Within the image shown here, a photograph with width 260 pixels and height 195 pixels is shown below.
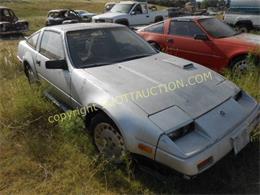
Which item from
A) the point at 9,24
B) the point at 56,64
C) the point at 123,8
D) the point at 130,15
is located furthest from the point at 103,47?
the point at 9,24

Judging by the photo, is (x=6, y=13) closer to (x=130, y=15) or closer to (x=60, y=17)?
(x=60, y=17)

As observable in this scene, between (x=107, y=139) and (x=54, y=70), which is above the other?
(x=54, y=70)

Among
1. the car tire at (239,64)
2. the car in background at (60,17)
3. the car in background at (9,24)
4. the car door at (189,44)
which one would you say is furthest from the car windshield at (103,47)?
the car in background at (60,17)

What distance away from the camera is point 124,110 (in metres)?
2.85

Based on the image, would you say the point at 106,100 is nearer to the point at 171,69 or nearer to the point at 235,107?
the point at 171,69

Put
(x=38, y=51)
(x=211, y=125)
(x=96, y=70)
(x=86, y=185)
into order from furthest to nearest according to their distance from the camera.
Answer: (x=38, y=51) < (x=96, y=70) < (x=86, y=185) < (x=211, y=125)

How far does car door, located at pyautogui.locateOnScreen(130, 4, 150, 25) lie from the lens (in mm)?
15172

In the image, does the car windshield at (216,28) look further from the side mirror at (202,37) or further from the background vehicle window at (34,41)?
the background vehicle window at (34,41)

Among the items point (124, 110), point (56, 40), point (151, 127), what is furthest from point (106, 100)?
point (56, 40)

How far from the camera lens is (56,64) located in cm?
375

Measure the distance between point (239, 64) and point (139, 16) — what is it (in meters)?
10.6

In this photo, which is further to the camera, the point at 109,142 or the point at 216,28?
the point at 216,28

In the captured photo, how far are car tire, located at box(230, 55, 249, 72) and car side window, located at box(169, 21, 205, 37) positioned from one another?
1042 mm

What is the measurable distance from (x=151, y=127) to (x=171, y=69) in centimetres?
133
